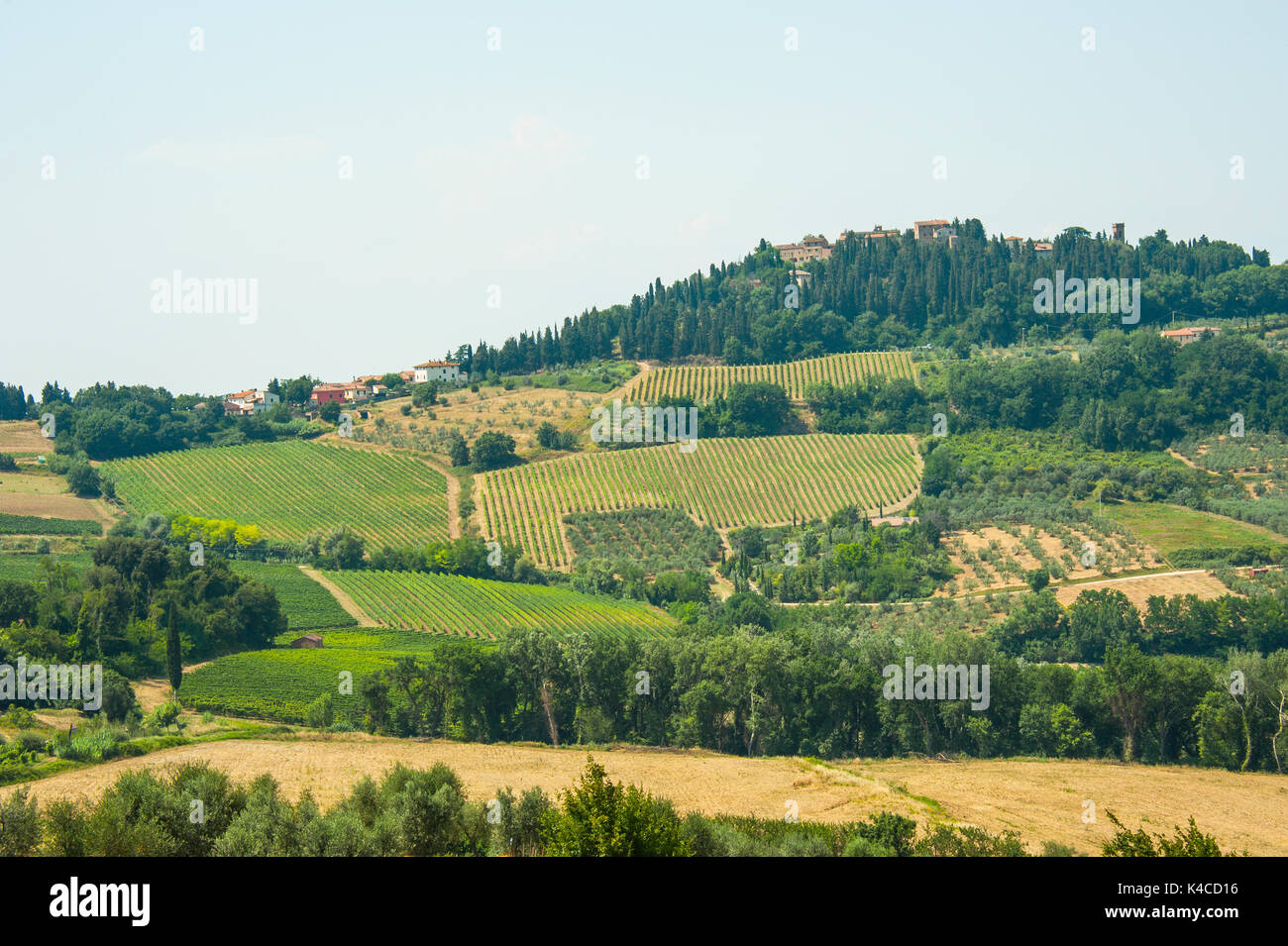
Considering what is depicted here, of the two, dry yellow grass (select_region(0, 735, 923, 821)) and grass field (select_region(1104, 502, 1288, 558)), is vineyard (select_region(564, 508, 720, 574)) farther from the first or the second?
dry yellow grass (select_region(0, 735, 923, 821))

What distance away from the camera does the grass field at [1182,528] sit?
67.3 metres

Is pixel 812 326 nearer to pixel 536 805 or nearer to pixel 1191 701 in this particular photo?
pixel 1191 701

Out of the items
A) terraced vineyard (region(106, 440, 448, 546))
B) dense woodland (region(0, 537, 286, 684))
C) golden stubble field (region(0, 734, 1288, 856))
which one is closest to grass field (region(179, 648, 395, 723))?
dense woodland (region(0, 537, 286, 684))

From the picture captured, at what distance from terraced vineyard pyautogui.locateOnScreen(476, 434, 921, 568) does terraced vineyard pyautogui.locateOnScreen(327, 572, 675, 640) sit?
11.2 meters

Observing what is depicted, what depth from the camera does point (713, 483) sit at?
301ft

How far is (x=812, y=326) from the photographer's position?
4973 inches

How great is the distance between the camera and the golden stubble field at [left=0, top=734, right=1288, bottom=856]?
2931 centimetres

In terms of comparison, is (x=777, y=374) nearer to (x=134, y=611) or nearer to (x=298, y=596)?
(x=298, y=596)

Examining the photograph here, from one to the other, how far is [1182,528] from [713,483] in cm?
3550

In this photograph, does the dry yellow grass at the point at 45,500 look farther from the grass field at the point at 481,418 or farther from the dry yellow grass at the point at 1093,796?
the dry yellow grass at the point at 1093,796

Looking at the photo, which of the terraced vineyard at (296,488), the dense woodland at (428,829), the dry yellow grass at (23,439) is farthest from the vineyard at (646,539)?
the dry yellow grass at (23,439)
